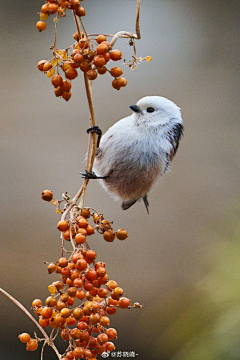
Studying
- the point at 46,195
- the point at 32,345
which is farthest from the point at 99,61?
the point at 32,345

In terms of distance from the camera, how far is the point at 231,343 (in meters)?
1.16

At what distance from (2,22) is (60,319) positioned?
1598mm

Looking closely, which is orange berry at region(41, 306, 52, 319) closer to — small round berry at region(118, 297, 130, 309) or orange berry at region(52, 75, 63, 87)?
small round berry at region(118, 297, 130, 309)

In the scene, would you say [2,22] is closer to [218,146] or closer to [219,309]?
[218,146]

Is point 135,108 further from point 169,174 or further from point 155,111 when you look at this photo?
point 169,174

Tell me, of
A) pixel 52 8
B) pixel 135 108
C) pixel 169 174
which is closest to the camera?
pixel 52 8

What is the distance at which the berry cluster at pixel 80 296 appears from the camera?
0.39 metres

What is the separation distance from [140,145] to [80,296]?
0.36m

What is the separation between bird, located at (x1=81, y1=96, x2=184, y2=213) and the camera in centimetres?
65

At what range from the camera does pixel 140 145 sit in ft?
2.15

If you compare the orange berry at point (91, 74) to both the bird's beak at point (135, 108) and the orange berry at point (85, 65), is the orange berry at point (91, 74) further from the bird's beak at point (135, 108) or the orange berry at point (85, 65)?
the bird's beak at point (135, 108)

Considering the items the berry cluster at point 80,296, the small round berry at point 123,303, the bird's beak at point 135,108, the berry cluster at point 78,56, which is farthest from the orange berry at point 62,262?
the bird's beak at point 135,108

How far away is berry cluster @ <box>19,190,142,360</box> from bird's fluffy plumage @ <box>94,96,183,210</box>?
0.79 feet

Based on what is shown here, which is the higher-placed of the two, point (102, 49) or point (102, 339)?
point (102, 49)
